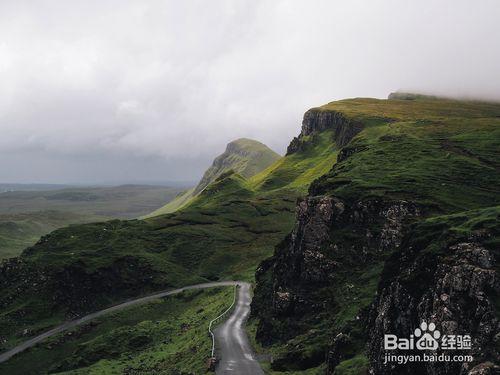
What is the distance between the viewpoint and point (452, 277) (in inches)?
1705

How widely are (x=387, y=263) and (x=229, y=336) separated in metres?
39.7

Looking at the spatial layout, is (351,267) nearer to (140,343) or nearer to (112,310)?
(140,343)

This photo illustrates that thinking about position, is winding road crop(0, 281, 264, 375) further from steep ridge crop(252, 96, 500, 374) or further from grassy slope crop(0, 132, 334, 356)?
grassy slope crop(0, 132, 334, 356)

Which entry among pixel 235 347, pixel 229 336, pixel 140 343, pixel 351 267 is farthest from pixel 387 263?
pixel 140 343

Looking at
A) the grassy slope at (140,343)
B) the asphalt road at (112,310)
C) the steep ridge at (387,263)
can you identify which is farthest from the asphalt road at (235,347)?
the steep ridge at (387,263)

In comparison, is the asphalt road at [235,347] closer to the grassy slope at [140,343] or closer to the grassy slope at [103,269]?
the grassy slope at [140,343]

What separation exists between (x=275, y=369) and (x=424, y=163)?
77.2m

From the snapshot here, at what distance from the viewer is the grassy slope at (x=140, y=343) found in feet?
270

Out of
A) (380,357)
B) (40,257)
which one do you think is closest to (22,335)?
(40,257)

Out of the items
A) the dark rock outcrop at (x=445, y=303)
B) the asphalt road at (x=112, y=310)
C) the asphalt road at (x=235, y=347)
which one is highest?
the dark rock outcrop at (x=445, y=303)

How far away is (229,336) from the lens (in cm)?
8550

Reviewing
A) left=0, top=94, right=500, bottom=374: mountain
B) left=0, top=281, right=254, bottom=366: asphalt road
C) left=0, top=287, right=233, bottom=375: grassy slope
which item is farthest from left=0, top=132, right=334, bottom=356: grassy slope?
left=0, top=287, right=233, bottom=375: grassy slope

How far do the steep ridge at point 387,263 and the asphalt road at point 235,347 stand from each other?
3583mm

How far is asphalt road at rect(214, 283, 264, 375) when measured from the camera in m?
66.3
